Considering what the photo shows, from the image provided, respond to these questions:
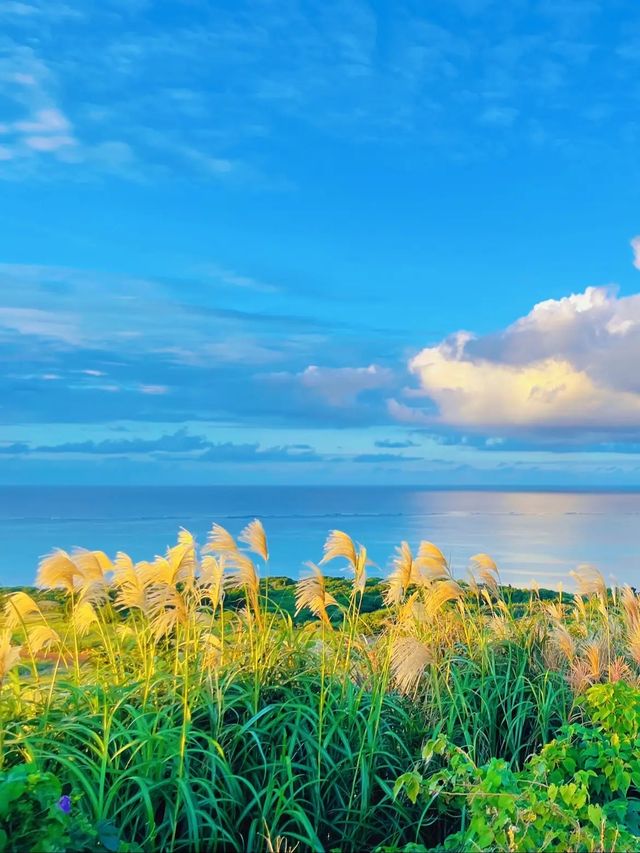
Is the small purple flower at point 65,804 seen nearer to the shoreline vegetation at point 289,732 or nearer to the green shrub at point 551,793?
the shoreline vegetation at point 289,732

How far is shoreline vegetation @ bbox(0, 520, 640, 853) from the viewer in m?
3.52

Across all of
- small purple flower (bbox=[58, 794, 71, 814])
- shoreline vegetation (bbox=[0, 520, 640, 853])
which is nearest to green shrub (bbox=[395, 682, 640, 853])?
shoreline vegetation (bbox=[0, 520, 640, 853])

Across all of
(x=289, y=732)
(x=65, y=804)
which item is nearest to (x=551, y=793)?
(x=289, y=732)

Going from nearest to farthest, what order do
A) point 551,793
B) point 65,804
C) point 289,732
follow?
point 65,804 < point 551,793 < point 289,732

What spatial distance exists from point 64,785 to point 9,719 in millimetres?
602

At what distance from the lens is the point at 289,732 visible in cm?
433

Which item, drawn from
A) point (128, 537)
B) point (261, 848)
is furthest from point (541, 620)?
point (128, 537)

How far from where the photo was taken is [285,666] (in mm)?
4816

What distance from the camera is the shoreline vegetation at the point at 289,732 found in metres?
3.52

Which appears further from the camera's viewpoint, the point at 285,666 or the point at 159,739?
the point at 285,666

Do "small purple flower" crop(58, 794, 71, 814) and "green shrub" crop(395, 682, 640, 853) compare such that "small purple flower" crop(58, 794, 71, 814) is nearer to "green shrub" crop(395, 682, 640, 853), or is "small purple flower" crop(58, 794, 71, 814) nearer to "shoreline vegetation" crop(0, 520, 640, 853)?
"shoreline vegetation" crop(0, 520, 640, 853)

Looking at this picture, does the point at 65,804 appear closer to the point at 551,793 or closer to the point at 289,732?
the point at 289,732

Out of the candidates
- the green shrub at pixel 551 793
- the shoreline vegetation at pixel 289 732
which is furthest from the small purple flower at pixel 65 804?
the green shrub at pixel 551 793

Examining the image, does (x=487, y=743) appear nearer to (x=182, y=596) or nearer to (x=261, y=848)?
(x=261, y=848)
